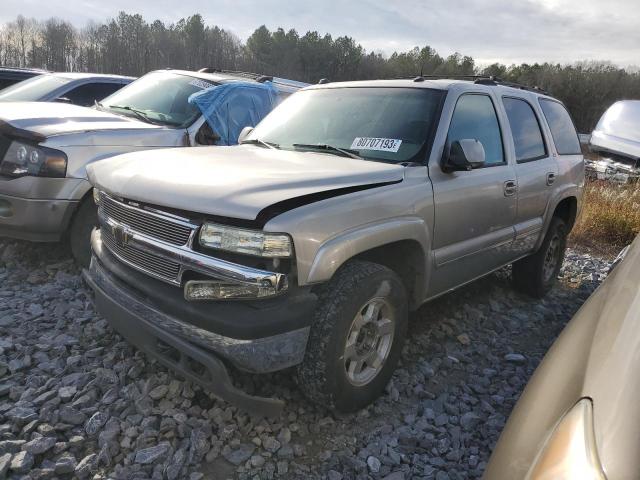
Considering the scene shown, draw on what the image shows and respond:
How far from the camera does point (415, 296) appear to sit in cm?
308

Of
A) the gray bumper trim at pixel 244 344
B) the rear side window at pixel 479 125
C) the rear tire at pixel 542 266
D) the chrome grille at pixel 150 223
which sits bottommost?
the rear tire at pixel 542 266

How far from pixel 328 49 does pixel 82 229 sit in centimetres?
5877

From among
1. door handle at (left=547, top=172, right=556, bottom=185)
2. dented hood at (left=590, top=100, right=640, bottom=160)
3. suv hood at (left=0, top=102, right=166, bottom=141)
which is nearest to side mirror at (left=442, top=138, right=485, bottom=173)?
door handle at (left=547, top=172, right=556, bottom=185)

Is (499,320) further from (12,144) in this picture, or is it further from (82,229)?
(12,144)

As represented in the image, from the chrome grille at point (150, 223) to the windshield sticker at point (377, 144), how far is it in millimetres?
1320

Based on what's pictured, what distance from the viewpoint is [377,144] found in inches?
124

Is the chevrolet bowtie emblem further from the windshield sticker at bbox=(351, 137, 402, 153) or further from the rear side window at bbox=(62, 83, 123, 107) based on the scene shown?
the rear side window at bbox=(62, 83, 123, 107)

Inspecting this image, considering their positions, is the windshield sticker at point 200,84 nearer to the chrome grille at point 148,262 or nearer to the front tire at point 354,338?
the chrome grille at point 148,262

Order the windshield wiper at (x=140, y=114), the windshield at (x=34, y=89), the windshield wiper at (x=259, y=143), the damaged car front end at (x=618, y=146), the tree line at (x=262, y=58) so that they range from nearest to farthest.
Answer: the windshield wiper at (x=259, y=143) → the windshield wiper at (x=140, y=114) → the windshield at (x=34, y=89) → the damaged car front end at (x=618, y=146) → the tree line at (x=262, y=58)

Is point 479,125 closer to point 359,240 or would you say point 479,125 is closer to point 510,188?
point 510,188

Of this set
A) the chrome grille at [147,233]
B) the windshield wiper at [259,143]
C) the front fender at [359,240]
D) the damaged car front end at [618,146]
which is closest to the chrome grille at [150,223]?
the chrome grille at [147,233]

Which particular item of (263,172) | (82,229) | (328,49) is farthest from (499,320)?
(328,49)

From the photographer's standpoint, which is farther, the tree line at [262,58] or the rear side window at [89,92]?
the tree line at [262,58]

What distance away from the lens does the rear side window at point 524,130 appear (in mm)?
4039
